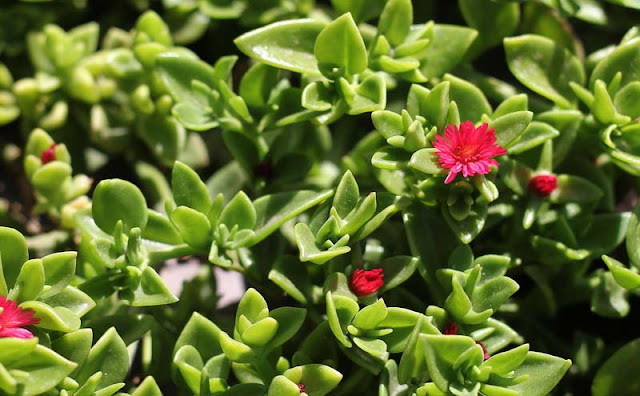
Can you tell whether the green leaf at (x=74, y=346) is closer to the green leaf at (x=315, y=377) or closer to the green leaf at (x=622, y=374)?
the green leaf at (x=315, y=377)

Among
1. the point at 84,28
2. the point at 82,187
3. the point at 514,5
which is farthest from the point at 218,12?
the point at 514,5

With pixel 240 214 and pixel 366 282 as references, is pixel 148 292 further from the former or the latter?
pixel 366 282

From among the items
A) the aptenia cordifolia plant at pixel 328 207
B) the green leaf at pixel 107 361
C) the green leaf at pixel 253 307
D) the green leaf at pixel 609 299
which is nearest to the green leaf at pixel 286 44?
the aptenia cordifolia plant at pixel 328 207

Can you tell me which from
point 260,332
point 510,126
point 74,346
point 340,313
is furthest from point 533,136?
point 74,346

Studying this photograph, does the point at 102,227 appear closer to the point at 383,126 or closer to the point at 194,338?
the point at 194,338

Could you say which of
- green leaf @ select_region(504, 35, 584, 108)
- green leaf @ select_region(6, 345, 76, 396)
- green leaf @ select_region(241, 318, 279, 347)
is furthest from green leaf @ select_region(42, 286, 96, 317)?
green leaf @ select_region(504, 35, 584, 108)

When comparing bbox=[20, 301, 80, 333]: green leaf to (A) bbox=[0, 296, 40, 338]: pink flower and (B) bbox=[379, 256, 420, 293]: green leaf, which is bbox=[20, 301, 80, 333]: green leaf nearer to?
(A) bbox=[0, 296, 40, 338]: pink flower

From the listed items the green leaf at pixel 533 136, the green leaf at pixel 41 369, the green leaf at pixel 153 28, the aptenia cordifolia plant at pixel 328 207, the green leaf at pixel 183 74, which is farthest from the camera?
the green leaf at pixel 153 28
